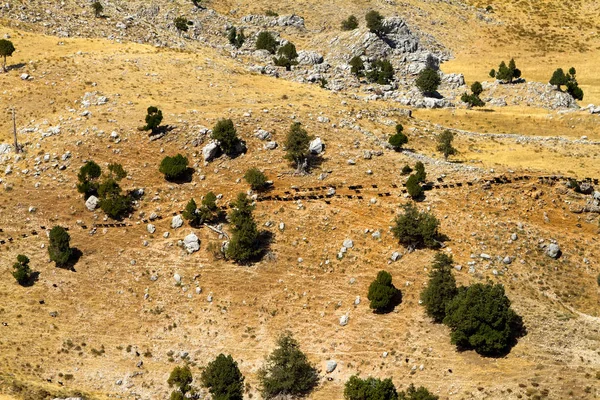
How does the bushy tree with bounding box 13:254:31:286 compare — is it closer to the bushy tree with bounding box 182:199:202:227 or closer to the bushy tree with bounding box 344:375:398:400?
the bushy tree with bounding box 182:199:202:227

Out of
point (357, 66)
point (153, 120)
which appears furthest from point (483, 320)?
point (357, 66)

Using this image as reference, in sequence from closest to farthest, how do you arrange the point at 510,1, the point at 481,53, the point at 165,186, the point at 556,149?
the point at 165,186
the point at 556,149
the point at 481,53
the point at 510,1

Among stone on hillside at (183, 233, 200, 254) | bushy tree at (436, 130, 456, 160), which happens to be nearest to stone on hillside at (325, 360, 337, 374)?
stone on hillside at (183, 233, 200, 254)

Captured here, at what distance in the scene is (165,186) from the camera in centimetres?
6744

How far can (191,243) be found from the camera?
198ft

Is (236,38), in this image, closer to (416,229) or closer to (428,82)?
(428,82)

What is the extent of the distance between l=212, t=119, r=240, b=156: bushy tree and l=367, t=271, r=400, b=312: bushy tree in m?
24.1

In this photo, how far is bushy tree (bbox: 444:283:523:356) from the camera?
47094 mm

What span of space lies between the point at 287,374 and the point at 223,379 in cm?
460

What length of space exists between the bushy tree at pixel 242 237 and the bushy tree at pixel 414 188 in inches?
595

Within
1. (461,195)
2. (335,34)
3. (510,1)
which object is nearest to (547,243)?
(461,195)

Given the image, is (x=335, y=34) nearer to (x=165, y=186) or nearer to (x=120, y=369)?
(x=165, y=186)

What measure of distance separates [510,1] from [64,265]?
129089mm

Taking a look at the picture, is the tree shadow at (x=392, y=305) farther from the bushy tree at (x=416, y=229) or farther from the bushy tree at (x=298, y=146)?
the bushy tree at (x=298, y=146)
